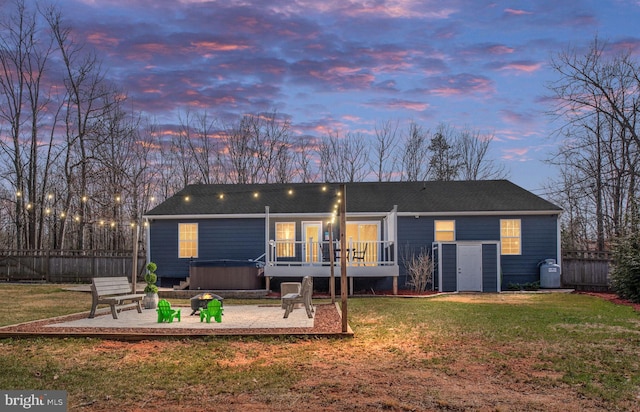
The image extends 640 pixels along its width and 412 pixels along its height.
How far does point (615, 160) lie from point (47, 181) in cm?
3120

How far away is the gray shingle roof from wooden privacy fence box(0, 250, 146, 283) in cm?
462

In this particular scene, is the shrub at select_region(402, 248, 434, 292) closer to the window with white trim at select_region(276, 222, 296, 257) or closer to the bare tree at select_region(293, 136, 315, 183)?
the window with white trim at select_region(276, 222, 296, 257)

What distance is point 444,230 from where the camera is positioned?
75.7ft

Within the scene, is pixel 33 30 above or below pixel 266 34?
above

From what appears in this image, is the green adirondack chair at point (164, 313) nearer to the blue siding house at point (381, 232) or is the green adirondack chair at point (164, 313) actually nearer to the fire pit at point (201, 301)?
the fire pit at point (201, 301)

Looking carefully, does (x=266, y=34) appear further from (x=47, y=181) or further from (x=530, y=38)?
(x=47, y=181)

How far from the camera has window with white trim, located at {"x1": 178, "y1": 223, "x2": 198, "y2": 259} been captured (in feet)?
78.7

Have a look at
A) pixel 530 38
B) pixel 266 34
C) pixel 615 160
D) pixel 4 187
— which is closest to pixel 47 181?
pixel 4 187

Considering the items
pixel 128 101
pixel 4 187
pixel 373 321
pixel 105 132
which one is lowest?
pixel 373 321

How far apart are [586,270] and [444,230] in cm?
585

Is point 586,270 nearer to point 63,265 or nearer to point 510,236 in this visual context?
point 510,236

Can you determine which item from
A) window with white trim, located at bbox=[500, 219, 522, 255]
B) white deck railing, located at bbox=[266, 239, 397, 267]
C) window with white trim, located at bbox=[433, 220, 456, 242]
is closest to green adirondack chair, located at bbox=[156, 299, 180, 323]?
white deck railing, located at bbox=[266, 239, 397, 267]

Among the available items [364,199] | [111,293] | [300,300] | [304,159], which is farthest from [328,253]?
[304,159]

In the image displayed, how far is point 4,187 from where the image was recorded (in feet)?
121
